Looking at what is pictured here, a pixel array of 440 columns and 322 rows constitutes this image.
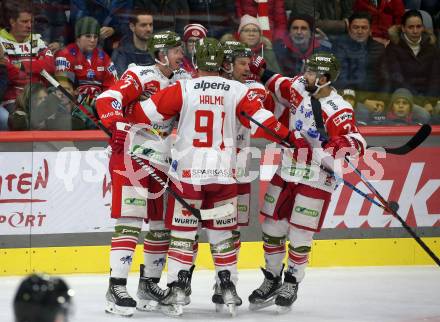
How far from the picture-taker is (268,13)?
6.48 meters

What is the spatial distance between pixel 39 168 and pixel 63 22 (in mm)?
945

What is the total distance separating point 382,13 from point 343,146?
8.14ft

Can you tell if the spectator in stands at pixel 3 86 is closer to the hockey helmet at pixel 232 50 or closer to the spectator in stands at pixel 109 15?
the spectator in stands at pixel 109 15

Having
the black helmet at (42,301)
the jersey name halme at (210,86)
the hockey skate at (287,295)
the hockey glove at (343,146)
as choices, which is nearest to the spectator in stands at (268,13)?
the hockey glove at (343,146)

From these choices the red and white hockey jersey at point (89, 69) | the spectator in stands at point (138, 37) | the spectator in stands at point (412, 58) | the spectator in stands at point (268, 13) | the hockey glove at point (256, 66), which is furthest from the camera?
the spectator in stands at point (412, 58)

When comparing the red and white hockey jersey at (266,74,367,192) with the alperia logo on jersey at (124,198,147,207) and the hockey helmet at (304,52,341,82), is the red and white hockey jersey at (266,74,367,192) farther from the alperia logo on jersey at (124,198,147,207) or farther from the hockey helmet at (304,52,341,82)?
the alperia logo on jersey at (124,198,147,207)

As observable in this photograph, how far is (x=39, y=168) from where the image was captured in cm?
577

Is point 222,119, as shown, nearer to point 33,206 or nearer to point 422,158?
point 33,206

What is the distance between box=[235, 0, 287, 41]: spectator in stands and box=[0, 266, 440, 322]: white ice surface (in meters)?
1.61

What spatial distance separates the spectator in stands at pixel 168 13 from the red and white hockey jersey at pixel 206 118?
1.72 m

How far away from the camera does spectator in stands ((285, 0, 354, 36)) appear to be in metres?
6.55

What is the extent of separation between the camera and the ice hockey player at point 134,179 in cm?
459

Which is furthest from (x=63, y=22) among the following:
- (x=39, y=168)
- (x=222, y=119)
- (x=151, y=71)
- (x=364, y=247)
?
(x=364, y=247)

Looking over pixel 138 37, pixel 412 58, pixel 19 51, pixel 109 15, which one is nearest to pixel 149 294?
pixel 19 51
